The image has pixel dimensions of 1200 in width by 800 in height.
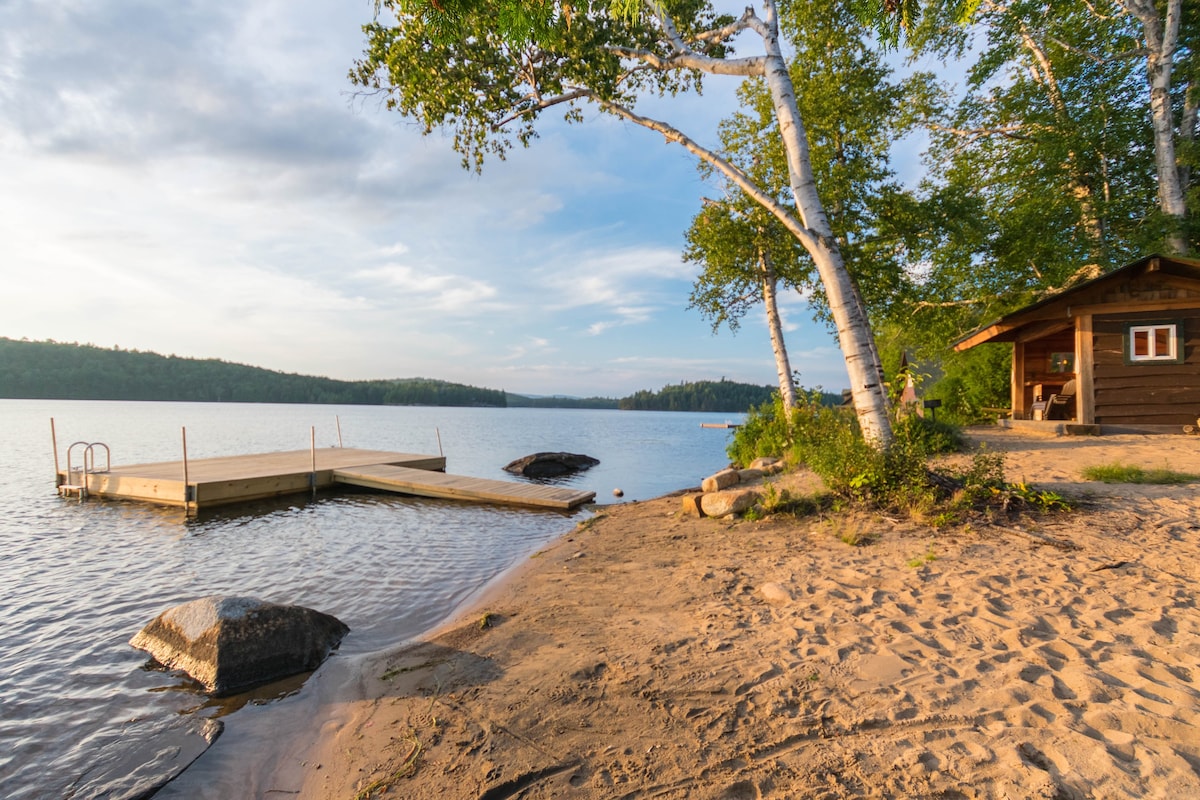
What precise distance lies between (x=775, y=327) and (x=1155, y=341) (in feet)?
29.8

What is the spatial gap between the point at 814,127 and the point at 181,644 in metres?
18.9

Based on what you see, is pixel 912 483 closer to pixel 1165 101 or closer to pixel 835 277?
pixel 835 277

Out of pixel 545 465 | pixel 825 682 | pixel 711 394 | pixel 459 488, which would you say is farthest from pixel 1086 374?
pixel 711 394

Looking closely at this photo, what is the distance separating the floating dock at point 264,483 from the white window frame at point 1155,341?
47.8 ft

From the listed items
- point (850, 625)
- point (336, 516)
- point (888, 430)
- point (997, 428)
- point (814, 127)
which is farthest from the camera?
point (997, 428)

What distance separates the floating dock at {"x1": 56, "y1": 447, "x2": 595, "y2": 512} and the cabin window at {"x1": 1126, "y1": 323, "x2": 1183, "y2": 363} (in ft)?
47.8

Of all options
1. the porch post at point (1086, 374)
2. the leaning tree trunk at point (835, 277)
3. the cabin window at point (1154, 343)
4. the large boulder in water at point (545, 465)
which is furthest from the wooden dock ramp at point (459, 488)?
the cabin window at point (1154, 343)

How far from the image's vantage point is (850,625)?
4863 millimetres

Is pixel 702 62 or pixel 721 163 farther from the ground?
pixel 702 62

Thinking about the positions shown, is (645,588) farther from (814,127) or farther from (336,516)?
(814,127)

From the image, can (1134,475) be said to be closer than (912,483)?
No

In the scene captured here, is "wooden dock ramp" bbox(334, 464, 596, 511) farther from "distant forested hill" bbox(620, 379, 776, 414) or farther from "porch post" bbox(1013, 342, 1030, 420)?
"distant forested hill" bbox(620, 379, 776, 414)

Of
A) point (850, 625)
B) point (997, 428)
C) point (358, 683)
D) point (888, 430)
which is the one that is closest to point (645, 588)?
point (850, 625)

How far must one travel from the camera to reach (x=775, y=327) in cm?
1758
